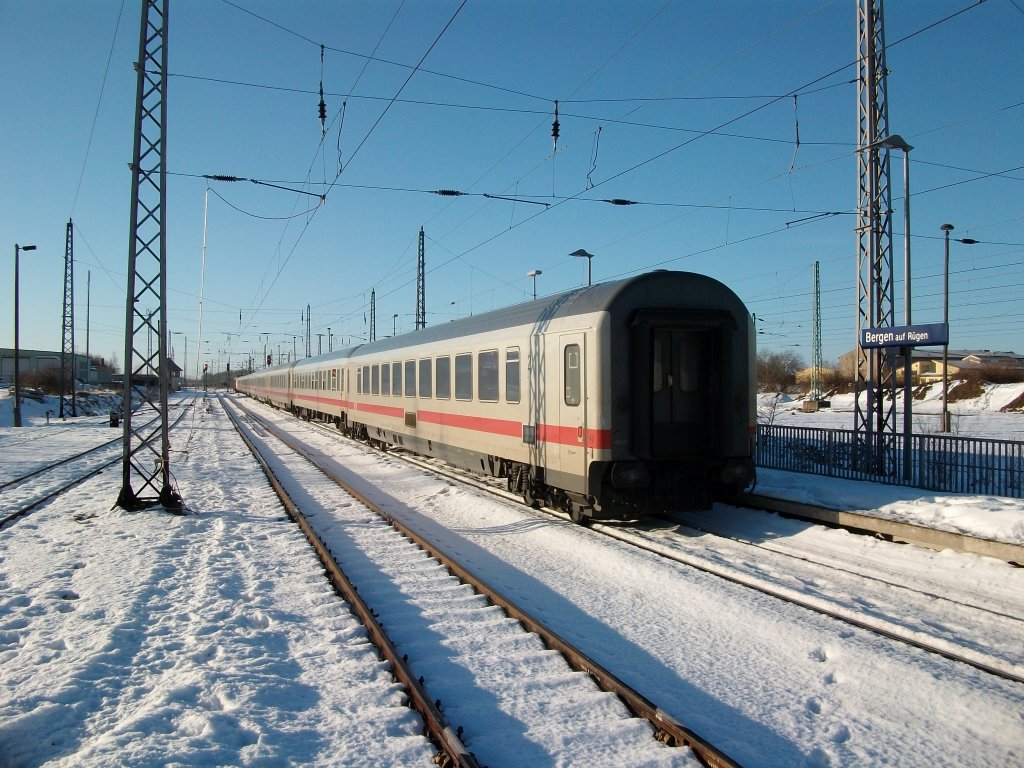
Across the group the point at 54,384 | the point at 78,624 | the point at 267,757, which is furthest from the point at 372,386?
the point at 54,384

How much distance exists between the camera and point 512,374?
11750 mm

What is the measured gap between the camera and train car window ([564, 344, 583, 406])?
973 centimetres

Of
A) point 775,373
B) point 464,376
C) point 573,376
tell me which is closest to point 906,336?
point 573,376

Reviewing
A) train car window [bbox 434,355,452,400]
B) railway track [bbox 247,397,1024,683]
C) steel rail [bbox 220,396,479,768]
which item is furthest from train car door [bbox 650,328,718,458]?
train car window [bbox 434,355,452,400]

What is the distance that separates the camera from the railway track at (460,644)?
415 centimetres

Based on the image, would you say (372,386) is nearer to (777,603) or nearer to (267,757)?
(777,603)

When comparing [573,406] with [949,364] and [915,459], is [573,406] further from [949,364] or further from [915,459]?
[949,364]

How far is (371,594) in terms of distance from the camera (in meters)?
6.94

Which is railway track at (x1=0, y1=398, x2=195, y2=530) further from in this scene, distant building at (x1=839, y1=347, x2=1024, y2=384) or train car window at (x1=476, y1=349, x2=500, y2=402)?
distant building at (x1=839, y1=347, x2=1024, y2=384)

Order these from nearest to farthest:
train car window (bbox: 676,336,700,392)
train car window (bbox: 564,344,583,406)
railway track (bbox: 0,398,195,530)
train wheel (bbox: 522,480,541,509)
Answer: train car window (bbox: 564,344,583,406)
train car window (bbox: 676,336,700,392)
train wheel (bbox: 522,480,541,509)
railway track (bbox: 0,398,195,530)

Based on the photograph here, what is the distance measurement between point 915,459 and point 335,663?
37.1ft

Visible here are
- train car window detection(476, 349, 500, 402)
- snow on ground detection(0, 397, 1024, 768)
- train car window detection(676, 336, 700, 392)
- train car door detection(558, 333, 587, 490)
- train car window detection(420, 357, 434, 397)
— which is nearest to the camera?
snow on ground detection(0, 397, 1024, 768)

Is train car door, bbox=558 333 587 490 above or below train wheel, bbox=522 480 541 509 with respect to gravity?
above

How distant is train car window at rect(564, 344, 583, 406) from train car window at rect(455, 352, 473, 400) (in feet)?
12.8
